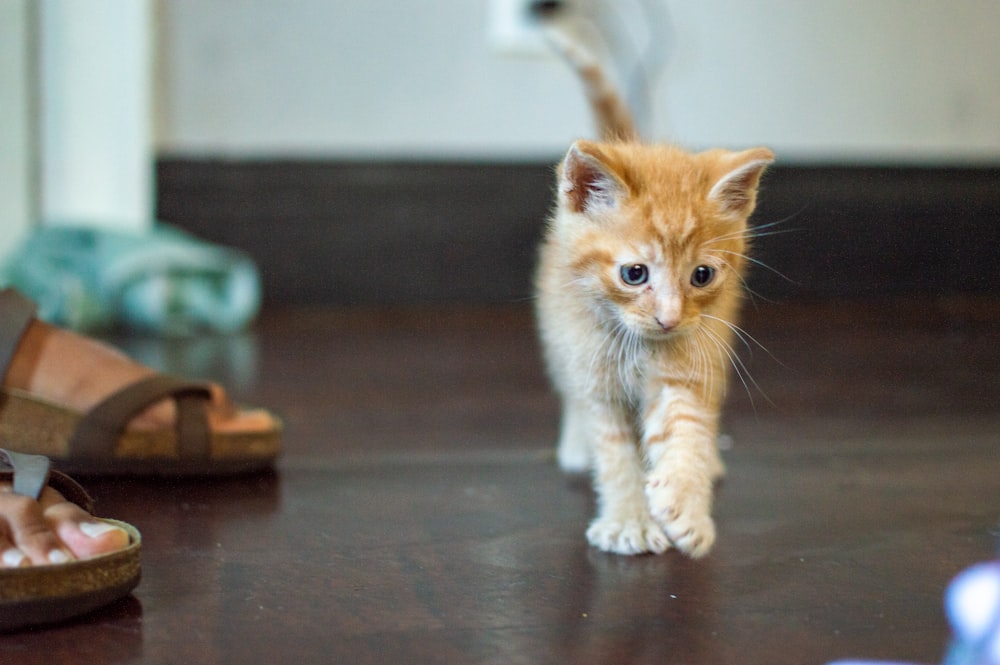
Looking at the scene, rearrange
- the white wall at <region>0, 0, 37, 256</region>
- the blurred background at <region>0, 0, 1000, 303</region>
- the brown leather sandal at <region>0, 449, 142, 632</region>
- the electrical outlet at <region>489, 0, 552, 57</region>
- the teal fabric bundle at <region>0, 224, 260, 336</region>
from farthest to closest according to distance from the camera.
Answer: the electrical outlet at <region>489, 0, 552, 57</region>
the blurred background at <region>0, 0, 1000, 303</region>
the white wall at <region>0, 0, 37, 256</region>
the teal fabric bundle at <region>0, 224, 260, 336</region>
the brown leather sandal at <region>0, 449, 142, 632</region>

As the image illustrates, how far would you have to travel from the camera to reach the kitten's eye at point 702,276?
1174 millimetres

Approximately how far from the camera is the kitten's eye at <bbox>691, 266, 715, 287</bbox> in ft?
3.85

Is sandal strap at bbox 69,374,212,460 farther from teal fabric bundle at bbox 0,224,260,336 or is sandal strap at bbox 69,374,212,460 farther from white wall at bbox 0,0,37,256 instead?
white wall at bbox 0,0,37,256

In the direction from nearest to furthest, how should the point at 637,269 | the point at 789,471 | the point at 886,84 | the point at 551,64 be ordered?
the point at 637,269
the point at 789,471
the point at 551,64
the point at 886,84

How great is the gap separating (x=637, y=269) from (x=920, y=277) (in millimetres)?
2841

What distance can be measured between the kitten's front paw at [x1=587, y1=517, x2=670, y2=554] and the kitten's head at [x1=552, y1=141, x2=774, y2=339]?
24cm

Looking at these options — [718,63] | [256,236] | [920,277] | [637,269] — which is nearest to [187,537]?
[637,269]

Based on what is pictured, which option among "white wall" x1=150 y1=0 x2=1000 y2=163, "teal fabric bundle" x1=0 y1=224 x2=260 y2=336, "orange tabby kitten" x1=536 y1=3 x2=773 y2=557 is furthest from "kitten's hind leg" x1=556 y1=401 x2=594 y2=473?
"white wall" x1=150 y1=0 x2=1000 y2=163

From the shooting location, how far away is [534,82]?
3.45 m

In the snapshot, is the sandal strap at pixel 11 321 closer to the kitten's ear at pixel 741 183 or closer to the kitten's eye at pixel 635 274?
the kitten's eye at pixel 635 274

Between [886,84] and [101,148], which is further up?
[886,84]

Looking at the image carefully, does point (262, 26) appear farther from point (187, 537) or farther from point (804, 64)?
→ point (187, 537)

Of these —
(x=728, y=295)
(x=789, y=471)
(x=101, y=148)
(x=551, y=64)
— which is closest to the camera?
(x=728, y=295)

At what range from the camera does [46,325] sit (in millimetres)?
1419
